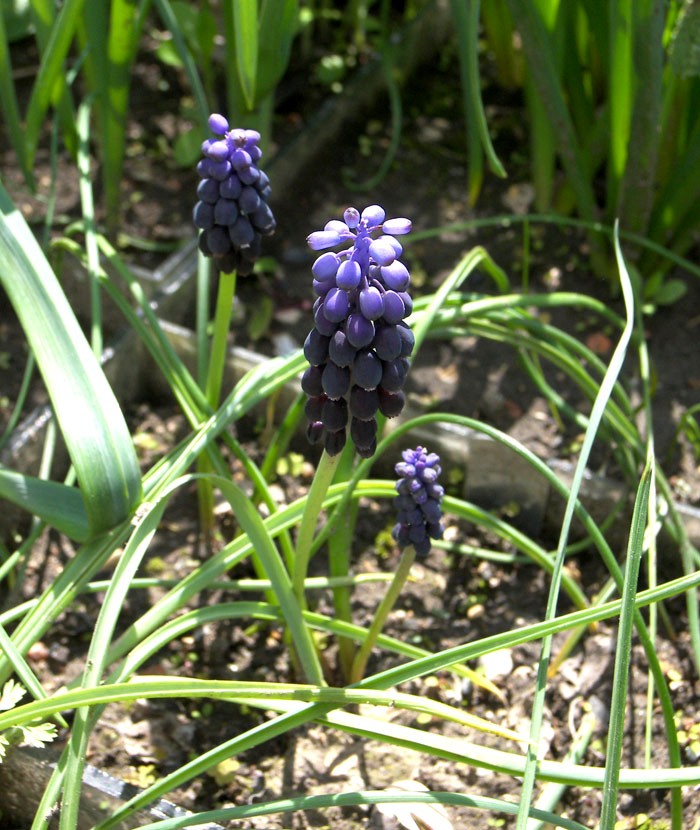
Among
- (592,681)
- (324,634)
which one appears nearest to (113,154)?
(324,634)

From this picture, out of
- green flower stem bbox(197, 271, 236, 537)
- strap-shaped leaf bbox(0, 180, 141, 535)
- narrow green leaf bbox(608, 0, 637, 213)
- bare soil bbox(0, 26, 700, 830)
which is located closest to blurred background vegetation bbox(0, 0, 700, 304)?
narrow green leaf bbox(608, 0, 637, 213)

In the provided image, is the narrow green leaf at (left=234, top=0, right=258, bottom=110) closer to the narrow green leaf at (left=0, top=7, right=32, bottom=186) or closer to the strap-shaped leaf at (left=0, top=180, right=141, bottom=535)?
the strap-shaped leaf at (left=0, top=180, right=141, bottom=535)

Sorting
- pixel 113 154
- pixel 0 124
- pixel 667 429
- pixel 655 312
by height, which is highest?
pixel 0 124

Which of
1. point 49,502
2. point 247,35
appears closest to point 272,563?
point 49,502

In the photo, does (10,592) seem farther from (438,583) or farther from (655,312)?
(655,312)

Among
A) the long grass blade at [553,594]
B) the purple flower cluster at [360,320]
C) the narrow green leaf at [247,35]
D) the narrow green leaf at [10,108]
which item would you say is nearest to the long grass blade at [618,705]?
the long grass blade at [553,594]

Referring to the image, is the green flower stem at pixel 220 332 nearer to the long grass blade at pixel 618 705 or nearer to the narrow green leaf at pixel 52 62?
the narrow green leaf at pixel 52 62

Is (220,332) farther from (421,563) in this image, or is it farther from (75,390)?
(421,563)
